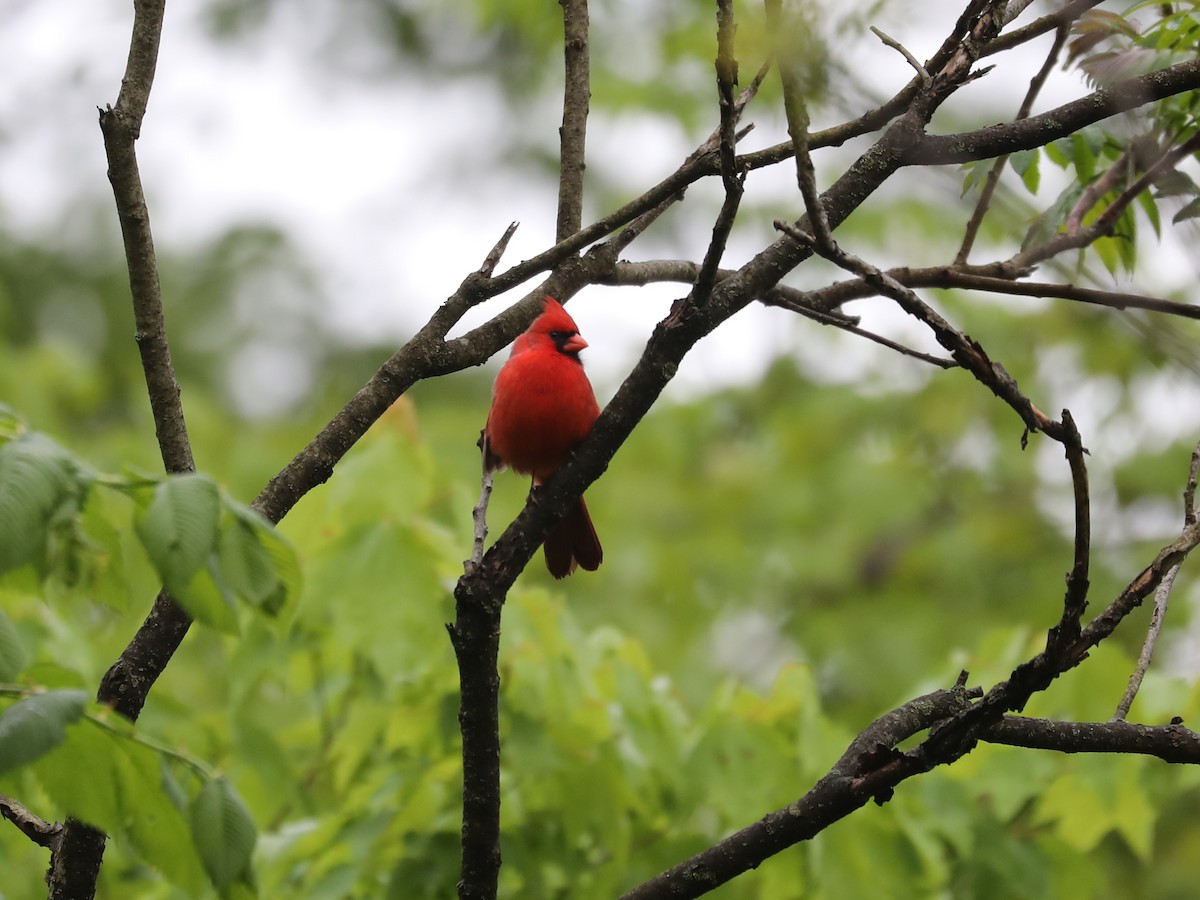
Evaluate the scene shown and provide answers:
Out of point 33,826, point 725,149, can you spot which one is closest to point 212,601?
point 33,826

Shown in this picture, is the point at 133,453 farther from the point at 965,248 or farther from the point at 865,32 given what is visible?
the point at 865,32

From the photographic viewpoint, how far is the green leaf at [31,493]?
150 cm

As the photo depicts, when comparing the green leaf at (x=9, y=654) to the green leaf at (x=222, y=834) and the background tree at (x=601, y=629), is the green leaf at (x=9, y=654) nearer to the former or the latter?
the background tree at (x=601, y=629)

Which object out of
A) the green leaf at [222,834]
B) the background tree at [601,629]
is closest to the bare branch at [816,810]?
the background tree at [601,629]

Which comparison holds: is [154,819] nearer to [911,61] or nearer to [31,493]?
[31,493]

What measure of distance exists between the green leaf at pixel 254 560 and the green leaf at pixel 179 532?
62 mm

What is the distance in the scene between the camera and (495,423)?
354cm

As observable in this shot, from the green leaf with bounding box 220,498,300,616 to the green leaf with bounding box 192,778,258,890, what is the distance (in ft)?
0.87

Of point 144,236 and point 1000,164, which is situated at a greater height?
point 1000,164

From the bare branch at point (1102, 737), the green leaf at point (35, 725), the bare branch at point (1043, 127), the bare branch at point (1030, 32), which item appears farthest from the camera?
the bare branch at point (1030, 32)

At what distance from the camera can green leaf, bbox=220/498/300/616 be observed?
1.70 m

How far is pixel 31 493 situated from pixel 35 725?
0.28m

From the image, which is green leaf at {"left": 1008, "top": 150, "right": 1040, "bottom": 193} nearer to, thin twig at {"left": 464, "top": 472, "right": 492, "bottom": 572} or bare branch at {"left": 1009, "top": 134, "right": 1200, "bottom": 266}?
bare branch at {"left": 1009, "top": 134, "right": 1200, "bottom": 266}

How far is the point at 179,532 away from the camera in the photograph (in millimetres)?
1603
